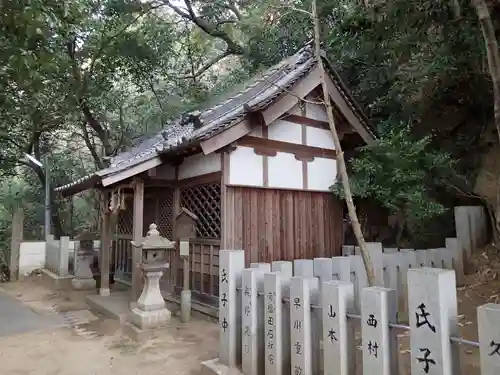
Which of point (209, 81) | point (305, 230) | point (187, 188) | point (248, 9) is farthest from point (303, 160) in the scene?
point (209, 81)

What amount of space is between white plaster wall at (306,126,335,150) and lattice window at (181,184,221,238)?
2691mm

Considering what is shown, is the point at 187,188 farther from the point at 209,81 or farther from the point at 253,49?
the point at 209,81

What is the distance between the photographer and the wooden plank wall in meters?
7.80

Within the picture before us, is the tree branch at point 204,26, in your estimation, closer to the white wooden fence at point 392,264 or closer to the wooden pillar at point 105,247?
the wooden pillar at point 105,247

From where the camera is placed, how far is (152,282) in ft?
24.6

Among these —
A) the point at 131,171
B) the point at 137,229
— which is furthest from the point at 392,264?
the point at 131,171

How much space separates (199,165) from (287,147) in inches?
81.9

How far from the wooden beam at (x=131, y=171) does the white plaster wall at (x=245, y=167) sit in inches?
74.8

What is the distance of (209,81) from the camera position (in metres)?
21.7

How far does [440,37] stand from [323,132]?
329cm

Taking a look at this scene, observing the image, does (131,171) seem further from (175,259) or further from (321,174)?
(321,174)

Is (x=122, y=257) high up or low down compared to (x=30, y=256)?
up

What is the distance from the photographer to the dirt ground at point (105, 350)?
550 centimetres

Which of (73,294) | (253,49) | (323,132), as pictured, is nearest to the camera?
(323,132)
